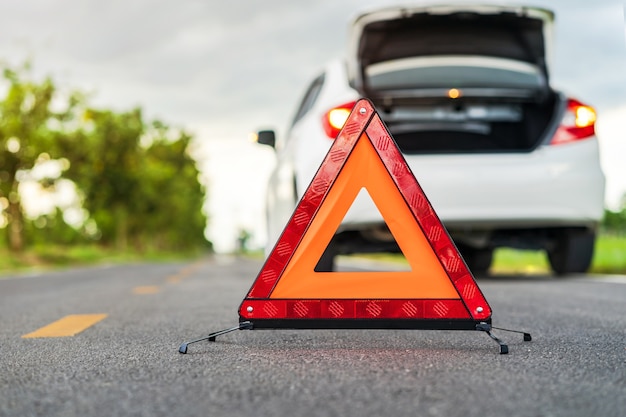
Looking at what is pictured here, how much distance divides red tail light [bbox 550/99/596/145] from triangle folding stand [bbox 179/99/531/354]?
2.91 m

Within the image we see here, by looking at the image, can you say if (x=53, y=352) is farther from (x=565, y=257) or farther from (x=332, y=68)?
(x=565, y=257)

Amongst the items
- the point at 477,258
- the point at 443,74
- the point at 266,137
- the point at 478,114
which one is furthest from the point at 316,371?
the point at 477,258

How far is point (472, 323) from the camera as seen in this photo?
3479 mm

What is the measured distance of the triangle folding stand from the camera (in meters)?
3.49

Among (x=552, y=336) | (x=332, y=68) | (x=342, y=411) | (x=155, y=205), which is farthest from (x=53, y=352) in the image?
(x=155, y=205)

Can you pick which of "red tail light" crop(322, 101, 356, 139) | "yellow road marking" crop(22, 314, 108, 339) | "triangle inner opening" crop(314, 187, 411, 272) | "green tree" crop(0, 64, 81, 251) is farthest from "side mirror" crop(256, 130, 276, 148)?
"green tree" crop(0, 64, 81, 251)

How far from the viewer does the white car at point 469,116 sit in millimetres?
6023

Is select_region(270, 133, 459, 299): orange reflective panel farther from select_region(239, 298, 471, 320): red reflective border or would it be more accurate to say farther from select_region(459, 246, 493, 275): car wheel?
select_region(459, 246, 493, 275): car wheel

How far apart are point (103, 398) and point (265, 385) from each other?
538mm

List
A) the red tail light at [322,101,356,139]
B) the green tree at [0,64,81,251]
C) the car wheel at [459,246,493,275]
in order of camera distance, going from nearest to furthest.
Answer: the red tail light at [322,101,356,139], the car wheel at [459,246,493,275], the green tree at [0,64,81,251]

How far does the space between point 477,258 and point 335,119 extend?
5134 mm

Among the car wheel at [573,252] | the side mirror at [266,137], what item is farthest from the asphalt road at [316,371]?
the car wheel at [573,252]

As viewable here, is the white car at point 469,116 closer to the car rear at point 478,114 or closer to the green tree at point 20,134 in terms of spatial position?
the car rear at point 478,114

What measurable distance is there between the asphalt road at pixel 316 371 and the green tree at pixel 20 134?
2432 cm
